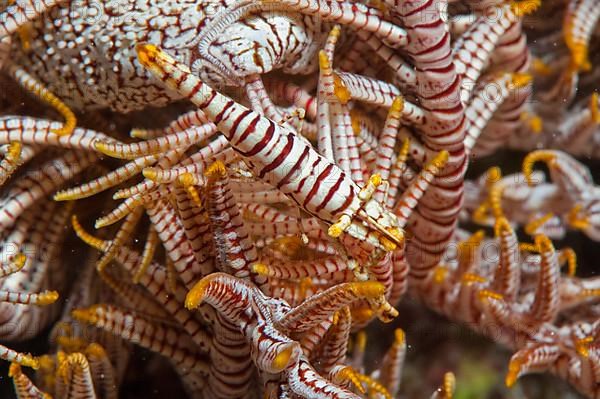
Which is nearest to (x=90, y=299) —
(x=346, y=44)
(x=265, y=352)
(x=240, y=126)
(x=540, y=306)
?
(x=265, y=352)

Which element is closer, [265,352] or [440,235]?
[265,352]

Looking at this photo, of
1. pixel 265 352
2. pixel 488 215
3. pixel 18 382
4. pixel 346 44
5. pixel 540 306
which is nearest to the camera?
pixel 265 352

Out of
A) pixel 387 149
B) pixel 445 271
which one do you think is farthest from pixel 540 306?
pixel 387 149

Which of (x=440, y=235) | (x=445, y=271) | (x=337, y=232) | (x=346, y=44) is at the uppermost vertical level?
(x=346, y=44)

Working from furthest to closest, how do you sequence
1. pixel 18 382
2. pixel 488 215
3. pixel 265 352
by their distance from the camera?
pixel 488 215
pixel 18 382
pixel 265 352

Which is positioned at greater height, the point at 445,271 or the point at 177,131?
the point at 177,131

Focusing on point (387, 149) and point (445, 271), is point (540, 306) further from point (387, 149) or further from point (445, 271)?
point (387, 149)
